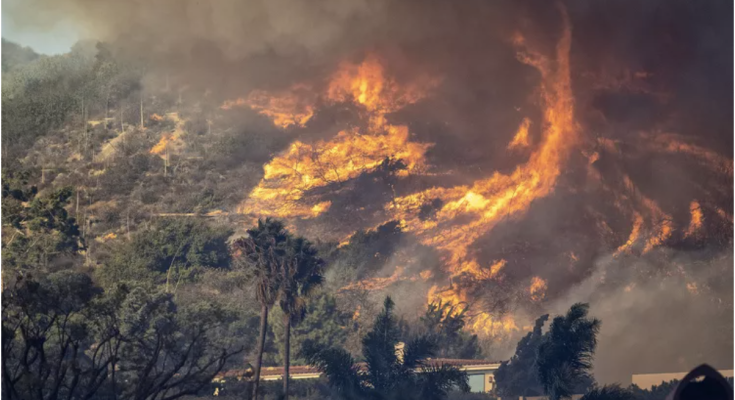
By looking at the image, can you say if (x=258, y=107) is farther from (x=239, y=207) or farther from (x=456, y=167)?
(x=456, y=167)

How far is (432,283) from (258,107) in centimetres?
2691

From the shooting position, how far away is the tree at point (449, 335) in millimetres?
90438

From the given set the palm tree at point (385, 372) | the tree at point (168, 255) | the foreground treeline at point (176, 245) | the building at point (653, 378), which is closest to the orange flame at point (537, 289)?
the foreground treeline at point (176, 245)

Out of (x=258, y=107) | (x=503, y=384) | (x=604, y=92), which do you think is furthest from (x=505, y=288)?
(x=503, y=384)

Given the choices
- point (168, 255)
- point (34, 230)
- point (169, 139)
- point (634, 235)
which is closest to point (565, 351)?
point (168, 255)

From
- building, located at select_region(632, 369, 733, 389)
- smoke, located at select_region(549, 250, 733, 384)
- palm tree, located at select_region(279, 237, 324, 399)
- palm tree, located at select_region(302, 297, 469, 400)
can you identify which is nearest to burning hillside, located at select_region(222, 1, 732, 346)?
smoke, located at select_region(549, 250, 733, 384)

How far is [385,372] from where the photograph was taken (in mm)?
52562

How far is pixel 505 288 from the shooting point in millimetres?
108250

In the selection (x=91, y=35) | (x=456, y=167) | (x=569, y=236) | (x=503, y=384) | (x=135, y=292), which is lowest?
(x=503, y=384)

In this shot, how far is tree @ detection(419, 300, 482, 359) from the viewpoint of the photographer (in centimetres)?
9044

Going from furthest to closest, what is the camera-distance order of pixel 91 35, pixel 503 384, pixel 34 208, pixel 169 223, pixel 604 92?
pixel 91 35 → pixel 604 92 → pixel 169 223 → pixel 34 208 → pixel 503 384

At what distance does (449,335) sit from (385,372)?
4131 cm

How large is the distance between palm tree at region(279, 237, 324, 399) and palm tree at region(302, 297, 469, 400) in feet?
25.2

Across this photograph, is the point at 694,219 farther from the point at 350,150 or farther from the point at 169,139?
the point at 169,139
